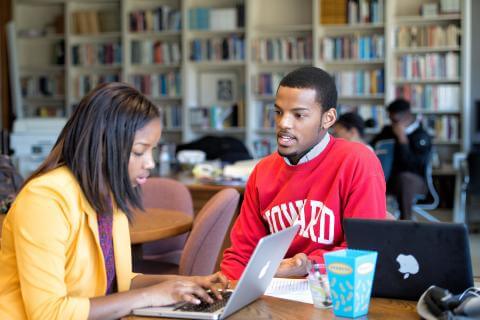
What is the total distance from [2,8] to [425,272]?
755 centimetres

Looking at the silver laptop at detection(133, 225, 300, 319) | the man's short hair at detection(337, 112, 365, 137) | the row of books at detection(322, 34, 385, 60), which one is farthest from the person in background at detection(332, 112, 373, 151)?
the silver laptop at detection(133, 225, 300, 319)

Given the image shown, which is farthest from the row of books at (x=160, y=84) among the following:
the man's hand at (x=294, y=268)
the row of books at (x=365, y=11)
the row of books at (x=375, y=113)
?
the man's hand at (x=294, y=268)

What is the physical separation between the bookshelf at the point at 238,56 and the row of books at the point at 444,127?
0.03ft

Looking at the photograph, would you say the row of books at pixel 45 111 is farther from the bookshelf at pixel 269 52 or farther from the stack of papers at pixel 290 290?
the stack of papers at pixel 290 290

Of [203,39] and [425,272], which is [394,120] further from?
[425,272]

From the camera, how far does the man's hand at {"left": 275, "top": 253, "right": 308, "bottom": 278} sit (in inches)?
72.8

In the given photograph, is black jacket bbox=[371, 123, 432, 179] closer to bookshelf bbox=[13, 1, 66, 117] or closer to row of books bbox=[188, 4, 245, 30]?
row of books bbox=[188, 4, 245, 30]

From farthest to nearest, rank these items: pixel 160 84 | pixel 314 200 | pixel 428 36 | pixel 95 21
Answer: pixel 95 21, pixel 160 84, pixel 428 36, pixel 314 200

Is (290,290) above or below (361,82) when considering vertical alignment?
below

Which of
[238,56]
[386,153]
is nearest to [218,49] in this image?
[238,56]

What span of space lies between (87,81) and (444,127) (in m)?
3.87

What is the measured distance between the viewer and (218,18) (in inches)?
298

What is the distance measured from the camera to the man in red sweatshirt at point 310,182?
2.01 metres

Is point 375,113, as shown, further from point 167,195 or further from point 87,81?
point 167,195
